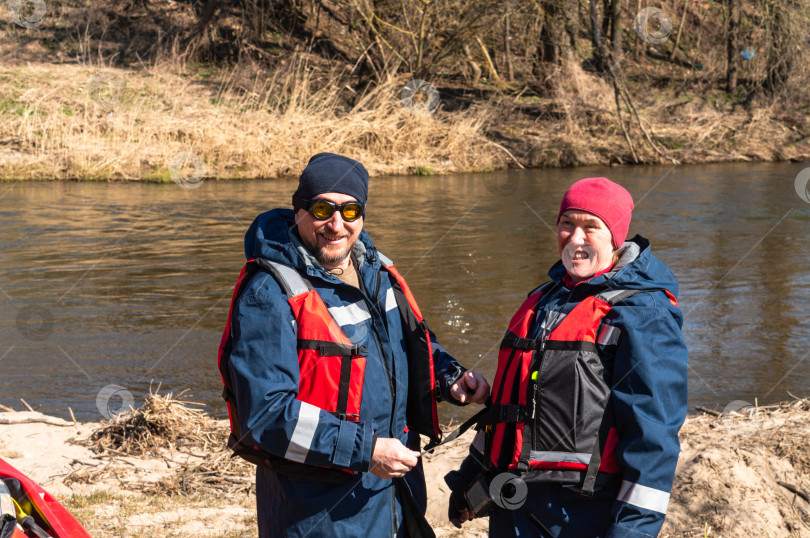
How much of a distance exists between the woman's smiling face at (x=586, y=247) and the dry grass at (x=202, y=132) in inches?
695

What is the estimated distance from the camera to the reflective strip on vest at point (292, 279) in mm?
2803

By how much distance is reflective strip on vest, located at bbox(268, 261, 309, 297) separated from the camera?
2.80m

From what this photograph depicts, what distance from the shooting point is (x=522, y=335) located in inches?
113

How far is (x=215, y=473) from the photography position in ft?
16.6

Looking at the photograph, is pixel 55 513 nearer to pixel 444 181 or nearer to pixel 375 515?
pixel 375 515

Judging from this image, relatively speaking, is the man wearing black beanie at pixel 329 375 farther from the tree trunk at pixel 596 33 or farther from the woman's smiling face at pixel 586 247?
the tree trunk at pixel 596 33

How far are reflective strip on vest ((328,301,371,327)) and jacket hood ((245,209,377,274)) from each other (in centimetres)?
11
